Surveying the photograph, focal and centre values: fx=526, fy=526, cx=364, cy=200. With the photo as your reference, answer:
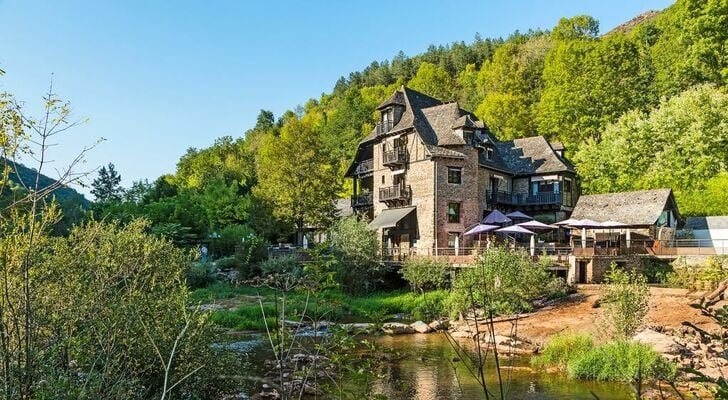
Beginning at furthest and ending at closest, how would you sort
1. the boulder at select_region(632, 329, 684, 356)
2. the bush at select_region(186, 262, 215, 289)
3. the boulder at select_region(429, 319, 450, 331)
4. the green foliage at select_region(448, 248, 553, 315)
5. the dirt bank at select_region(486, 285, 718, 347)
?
the bush at select_region(186, 262, 215, 289)
the green foliage at select_region(448, 248, 553, 315)
the dirt bank at select_region(486, 285, 718, 347)
the boulder at select_region(632, 329, 684, 356)
the boulder at select_region(429, 319, 450, 331)

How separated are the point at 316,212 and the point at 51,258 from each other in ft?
108

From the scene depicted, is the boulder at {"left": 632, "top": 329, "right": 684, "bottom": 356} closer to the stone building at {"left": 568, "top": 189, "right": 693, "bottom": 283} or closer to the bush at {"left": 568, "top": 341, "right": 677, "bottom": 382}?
the bush at {"left": 568, "top": 341, "right": 677, "bottom": 382}

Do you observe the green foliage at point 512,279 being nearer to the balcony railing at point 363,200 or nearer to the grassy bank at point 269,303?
the grassy bank at point 269,303

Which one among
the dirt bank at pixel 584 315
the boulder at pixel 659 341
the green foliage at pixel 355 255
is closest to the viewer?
the boulder at pixel 659 341

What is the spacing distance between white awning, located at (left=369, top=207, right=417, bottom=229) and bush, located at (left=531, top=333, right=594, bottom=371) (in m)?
19.3

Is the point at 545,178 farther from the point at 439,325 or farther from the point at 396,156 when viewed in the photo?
the point at 439,325

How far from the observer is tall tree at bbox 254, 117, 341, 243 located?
41.2m

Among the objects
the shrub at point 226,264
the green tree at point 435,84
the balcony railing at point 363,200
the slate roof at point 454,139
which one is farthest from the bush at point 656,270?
the green tree at point 435,84

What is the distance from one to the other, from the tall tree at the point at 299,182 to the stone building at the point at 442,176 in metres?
3.64

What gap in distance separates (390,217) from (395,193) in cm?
199

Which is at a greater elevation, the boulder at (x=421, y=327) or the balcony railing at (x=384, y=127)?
the balcony railing at (x=384, y=127)

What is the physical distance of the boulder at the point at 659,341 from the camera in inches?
596

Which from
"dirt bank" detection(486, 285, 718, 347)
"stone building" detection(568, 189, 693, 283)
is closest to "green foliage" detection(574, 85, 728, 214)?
"stone building" detection(568, 189, 693, 283)

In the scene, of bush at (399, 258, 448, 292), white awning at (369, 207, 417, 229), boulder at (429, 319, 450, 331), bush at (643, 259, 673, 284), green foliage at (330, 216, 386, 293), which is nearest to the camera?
boulder at (429, 319, 450, 331)
